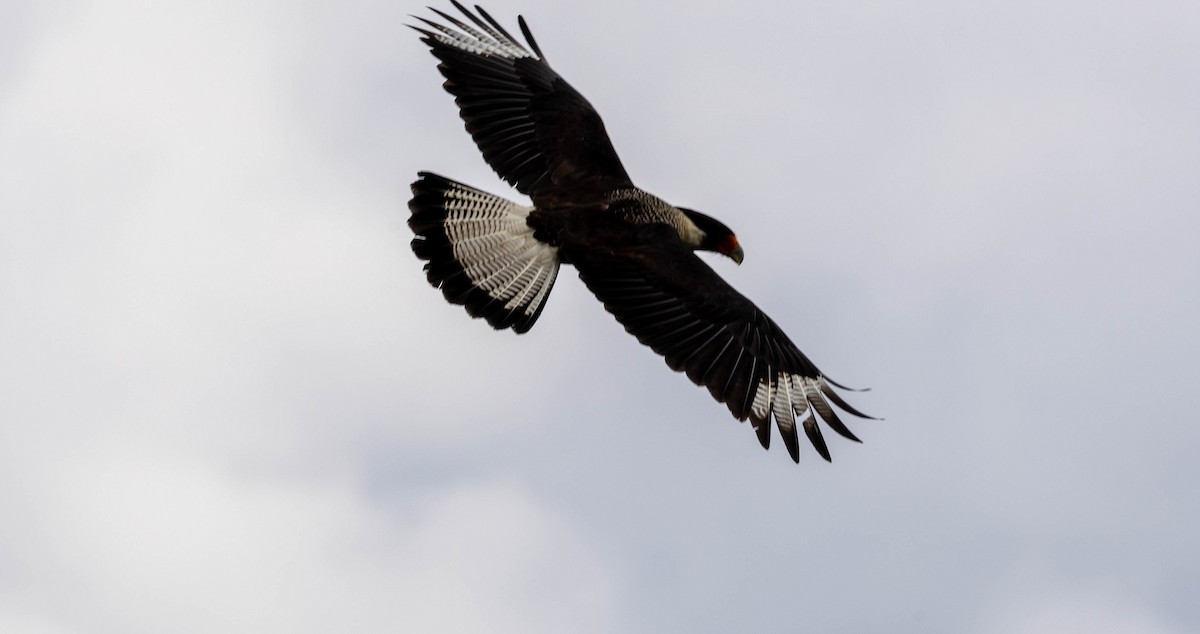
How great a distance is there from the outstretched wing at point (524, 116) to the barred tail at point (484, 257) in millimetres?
276

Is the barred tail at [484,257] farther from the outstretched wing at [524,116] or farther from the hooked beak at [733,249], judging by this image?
the hooked beak at [733,249]

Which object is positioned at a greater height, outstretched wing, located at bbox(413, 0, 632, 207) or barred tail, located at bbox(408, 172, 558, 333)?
outstretched wing, located at bbox(413, 0, 632, 207)

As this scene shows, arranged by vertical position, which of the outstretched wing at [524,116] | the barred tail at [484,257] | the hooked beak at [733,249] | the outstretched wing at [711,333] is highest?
the outstretched wing at [524,116]

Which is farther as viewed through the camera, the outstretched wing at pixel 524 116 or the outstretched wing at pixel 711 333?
the outstretched wing at pixel 524 116

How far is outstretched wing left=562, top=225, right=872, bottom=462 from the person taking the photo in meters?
9.83

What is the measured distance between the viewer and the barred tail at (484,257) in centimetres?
1052

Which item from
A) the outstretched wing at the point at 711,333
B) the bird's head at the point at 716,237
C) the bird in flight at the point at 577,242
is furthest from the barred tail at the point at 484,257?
the bird's head at the point at 716,237

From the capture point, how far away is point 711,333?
9938 millimetres

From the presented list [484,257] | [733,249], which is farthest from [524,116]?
[733,249]

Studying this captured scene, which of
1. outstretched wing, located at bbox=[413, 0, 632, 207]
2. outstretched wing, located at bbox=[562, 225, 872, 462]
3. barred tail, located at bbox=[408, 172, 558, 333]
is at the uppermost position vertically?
outstretched wing, located at bbox=[413, 0, 632, 207]

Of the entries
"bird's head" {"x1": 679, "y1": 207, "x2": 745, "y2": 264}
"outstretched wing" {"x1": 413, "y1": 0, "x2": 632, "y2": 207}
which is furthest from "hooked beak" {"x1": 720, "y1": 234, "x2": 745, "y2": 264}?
"outstretched wing" {"x1": 413, "y1": 0, "x2": 632, "y2": 207}

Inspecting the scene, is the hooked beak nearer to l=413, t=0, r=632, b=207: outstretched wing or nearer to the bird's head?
the bird's head

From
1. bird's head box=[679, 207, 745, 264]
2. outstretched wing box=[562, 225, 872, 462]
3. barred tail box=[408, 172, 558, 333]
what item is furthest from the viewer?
bird's head box=[679, 207, 745, 264]

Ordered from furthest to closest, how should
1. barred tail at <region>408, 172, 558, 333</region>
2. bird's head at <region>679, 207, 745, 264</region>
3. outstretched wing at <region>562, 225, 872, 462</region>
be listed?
bird's head at <region>679, 207, 745, 264</region> → barred tail at <region>408, 172, 558, 333</region> → outstretched wing at <region>562, 225, 872, 462</region>
